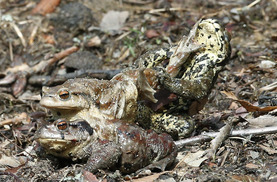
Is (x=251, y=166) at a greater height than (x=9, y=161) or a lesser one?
greater

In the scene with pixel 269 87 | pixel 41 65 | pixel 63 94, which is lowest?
pixel 41 65

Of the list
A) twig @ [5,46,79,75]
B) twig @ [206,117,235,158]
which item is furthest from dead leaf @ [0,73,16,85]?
twig @ [206,117,235,158]

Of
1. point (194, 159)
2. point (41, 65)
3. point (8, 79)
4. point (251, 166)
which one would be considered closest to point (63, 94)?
point (194, 159)

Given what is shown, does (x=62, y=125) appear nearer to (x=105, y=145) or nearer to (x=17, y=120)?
(x=105, y=145)

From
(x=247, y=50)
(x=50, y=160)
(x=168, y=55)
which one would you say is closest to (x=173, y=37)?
(x=247, y=50)

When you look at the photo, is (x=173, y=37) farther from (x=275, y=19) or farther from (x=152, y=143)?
(x=152, y=143)

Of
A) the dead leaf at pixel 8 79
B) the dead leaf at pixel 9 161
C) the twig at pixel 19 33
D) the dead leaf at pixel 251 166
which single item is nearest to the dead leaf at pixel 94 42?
the twig at pixel 19 33

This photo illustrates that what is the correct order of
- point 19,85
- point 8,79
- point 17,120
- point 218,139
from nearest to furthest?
point 218,139, point 17,120, point 19,85, point 8,79

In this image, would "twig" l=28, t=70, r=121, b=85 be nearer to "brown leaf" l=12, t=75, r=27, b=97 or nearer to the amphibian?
"brown leaf" l=12, t=75, r=27, b=97
